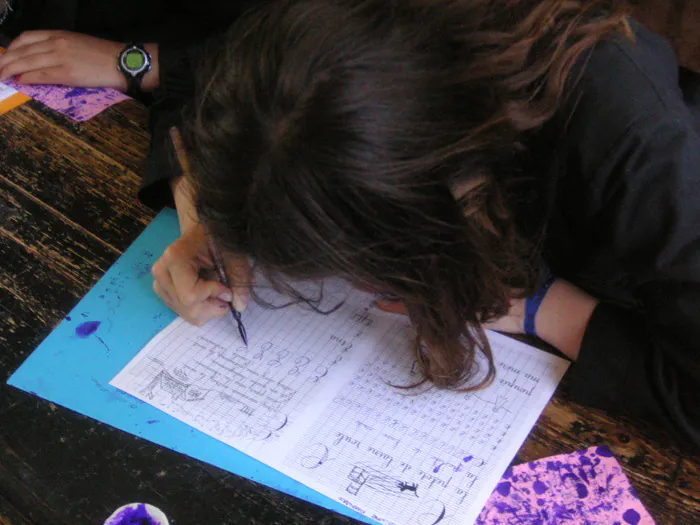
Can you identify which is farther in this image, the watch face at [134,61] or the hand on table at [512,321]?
the watch face at [134,61]

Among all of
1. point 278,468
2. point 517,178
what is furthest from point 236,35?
point 278,468

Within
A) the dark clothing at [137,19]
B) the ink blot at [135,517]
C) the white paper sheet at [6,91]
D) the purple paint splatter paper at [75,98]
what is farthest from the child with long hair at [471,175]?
the dark clothing at [137,19]

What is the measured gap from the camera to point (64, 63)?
3.87 feet

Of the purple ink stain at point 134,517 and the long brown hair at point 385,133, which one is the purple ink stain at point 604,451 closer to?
the long brown hair at point 385,133

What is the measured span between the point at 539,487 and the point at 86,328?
1.86ft

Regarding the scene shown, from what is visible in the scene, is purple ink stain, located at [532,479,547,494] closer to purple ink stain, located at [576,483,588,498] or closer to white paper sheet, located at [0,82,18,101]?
purple ink stain, located at [576,483,588,498]

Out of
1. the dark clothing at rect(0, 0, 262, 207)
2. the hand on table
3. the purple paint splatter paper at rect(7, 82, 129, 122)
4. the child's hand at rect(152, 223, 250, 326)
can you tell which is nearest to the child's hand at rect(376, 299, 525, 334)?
the hand on table

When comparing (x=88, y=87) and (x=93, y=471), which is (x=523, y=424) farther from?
(x=88, y=87)

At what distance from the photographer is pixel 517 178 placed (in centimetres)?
72

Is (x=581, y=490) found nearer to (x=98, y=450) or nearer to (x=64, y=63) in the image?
(x=98, y=450)

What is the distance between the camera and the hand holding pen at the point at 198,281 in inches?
33.4

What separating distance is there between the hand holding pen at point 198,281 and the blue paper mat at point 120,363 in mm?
36

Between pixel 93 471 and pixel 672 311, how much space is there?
0.63 metres

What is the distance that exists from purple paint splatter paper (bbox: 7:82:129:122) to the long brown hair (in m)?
0.51
